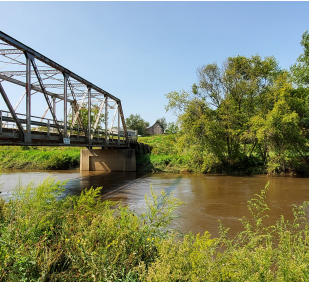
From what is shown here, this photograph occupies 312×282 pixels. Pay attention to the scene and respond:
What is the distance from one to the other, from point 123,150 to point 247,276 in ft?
105

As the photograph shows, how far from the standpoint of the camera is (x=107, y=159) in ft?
114

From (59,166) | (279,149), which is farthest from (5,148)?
(279,149)

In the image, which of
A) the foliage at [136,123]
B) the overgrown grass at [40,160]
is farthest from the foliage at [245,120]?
the foliage at [136,123]

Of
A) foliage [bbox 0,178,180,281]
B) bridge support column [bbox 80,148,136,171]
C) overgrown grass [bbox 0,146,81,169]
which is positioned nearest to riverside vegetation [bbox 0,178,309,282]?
foliage [bbox 0,178,180,281]

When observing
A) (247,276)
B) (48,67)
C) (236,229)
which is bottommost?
(236,229)

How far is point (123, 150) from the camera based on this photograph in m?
34.6

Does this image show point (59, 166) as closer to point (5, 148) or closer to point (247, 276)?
point (5, 148)

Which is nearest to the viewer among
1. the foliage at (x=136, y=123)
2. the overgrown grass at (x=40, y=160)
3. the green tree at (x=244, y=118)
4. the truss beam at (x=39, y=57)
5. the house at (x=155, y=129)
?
the truss beam at (x=39, y=57)

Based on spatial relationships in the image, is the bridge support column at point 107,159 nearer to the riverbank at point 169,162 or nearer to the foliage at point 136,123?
the riverbank at point 169,162

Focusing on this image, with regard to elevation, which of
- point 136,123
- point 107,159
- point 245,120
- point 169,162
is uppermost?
point 136,123

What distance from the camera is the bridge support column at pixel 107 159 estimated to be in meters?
34.3

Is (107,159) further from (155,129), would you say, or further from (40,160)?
(155,129)

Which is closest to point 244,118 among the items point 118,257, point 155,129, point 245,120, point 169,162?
point 245,120

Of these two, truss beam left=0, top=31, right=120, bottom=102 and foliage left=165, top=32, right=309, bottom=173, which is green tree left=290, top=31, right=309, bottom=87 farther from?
truss beam left=0, top=31, right=120, bottom=102
